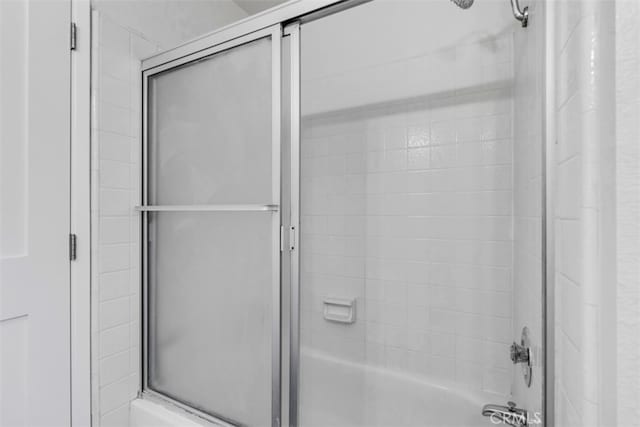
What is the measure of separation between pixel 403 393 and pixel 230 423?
0.81 metres

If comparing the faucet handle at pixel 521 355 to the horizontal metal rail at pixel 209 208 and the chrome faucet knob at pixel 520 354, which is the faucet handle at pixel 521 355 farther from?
the horizontal metal rail at pixel 209 208

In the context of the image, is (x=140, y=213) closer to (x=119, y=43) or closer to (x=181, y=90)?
(x=181, y=90)

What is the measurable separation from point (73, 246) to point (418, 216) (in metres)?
1.38

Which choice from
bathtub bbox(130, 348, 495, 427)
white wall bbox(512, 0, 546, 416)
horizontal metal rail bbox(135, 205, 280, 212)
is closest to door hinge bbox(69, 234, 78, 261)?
horizontal metal rail bbox(135, 205, 280, 212)

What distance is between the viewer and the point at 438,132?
5.20 feet

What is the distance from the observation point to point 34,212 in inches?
45.3

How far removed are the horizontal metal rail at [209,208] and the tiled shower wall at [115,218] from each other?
0.39ft

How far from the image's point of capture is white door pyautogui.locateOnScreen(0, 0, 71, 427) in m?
1.09

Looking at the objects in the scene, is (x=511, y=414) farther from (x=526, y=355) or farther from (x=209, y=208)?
(x=209, y=208)

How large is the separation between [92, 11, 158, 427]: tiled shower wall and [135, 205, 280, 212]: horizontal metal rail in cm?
12

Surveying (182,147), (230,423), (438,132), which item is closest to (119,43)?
(182,147)

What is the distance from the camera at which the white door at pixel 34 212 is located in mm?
1092

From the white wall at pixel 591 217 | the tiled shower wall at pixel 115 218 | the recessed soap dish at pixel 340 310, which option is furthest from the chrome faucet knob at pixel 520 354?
the tiled shower wall at pixel 115 218

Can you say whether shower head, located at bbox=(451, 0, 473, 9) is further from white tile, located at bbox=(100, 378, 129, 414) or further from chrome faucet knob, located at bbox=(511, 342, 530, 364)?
white tile, located at bbox=(100, 378, 129, 414)
